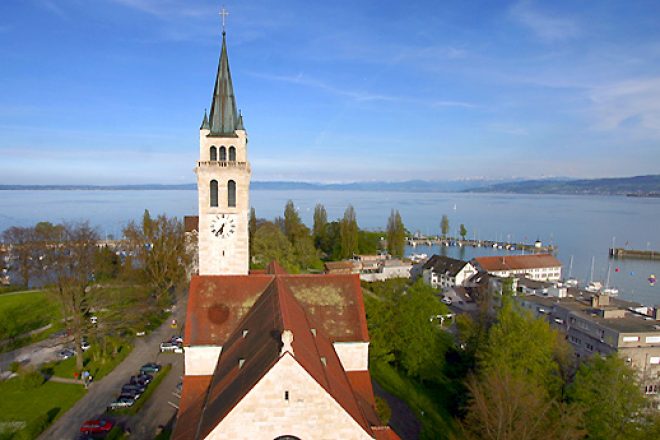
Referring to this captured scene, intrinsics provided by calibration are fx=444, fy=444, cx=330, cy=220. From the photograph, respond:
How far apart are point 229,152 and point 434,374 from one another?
19715 mm

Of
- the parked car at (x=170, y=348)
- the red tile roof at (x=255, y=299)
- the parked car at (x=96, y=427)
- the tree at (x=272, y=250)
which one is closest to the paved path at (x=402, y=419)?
the red tile roof at (x=255, y=299)

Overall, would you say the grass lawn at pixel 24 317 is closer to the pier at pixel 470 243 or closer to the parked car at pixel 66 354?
the parked car at pixel 66 354

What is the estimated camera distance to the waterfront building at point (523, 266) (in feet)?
202

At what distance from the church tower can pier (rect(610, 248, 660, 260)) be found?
3800 inches

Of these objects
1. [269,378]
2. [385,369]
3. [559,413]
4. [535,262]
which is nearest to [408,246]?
[535,262]

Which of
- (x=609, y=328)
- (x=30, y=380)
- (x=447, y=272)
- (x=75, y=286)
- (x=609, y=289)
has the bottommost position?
(x=609, y=289)

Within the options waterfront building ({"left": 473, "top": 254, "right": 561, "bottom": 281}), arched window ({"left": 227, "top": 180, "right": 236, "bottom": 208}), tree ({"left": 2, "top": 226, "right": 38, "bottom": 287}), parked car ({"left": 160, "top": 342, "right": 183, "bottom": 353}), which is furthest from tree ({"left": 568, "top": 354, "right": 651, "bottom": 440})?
tree ({"left": 2, "top": 226, "right": 38, "bottom": 287})

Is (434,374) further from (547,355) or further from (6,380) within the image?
(6,380)

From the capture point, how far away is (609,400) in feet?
65.6

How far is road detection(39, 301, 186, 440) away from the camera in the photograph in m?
21.6

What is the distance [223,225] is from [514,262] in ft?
174

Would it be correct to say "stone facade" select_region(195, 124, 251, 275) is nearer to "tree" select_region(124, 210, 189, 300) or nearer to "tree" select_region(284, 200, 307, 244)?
"tree" select_region(124, 210, 189, 300)

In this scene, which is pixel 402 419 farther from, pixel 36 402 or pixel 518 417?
pixel 36 402

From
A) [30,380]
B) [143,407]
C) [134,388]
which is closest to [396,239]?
[134,388]
